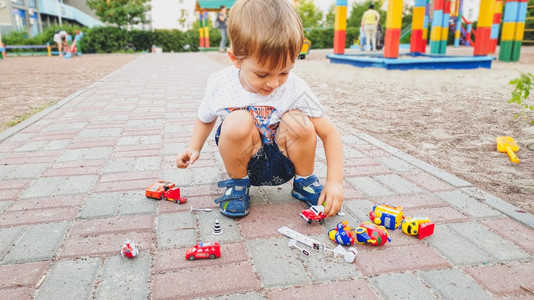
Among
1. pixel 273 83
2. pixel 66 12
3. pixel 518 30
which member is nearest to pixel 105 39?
pixel 66 12

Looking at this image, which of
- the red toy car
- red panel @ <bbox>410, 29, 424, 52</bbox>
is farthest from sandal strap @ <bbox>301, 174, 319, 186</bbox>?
red panel @ <bbox>410, 29, 424, 52</bbox>

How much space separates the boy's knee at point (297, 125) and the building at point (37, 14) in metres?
29.2

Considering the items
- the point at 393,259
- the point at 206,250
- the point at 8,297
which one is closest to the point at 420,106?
the point at 393,259

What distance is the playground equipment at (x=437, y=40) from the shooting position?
9594 millimetres

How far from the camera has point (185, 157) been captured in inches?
91.6

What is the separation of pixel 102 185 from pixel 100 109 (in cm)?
298

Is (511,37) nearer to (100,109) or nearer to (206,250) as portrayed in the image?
(100,109)

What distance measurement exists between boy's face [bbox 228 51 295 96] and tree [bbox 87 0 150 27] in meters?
29.7

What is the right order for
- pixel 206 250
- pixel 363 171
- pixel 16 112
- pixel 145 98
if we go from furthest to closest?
1. pixel 145 98
2. pixel 16 112
3. pixel 363 171
4. pixel 206 250

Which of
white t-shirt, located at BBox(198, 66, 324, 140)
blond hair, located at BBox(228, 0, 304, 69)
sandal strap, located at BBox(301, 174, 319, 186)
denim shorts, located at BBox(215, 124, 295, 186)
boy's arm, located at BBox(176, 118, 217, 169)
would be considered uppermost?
Result: blond hair, located at BBox(228, 0, 304, 69)

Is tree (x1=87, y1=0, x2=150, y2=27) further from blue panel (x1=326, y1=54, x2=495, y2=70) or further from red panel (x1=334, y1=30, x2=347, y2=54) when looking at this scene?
blue panel (x1=326, y1=54, x2=495, y2=70)

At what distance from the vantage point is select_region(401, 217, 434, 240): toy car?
6.39ft

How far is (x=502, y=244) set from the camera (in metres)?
1.91

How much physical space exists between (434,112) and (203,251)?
411 centimetres
